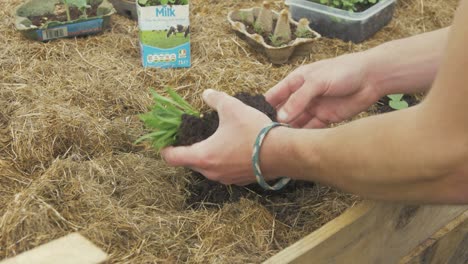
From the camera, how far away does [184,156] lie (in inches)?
62.6

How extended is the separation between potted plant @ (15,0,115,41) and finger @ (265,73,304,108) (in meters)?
1.10

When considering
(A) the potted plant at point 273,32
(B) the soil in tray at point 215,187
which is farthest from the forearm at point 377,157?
(A) the potted plant at point 273,32

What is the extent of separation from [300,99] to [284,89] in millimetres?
104

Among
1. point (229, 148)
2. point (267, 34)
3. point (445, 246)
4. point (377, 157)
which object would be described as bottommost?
point (445, 246)

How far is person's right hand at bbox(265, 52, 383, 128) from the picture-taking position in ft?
5.62

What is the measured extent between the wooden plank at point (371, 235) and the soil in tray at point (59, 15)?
167 cm

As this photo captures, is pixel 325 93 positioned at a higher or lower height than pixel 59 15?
higher

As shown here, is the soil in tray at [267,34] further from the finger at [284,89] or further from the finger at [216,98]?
the finger at [216,98]

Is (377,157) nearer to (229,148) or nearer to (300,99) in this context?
(229,148)

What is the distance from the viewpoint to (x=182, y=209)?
1.70 metres

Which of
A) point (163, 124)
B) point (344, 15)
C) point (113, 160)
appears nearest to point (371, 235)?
point (163, 124)

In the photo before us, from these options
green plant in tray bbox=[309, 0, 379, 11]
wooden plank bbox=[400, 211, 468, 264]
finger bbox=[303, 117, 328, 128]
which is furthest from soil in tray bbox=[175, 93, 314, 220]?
green plant in tray bbox=[309, 0, 379, 11]

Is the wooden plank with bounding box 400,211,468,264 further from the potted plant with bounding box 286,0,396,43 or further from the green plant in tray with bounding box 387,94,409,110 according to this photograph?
the potted plant with bounding box 286,0,396,43

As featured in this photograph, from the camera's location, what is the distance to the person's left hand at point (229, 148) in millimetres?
1486
